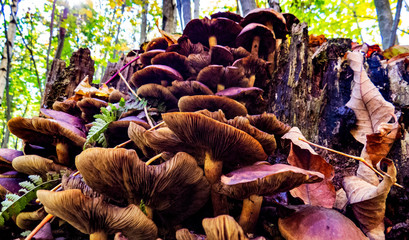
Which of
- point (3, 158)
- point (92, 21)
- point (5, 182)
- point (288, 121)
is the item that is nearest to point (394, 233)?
point (288, 121)

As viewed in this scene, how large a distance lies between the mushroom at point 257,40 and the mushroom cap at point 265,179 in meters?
1.71

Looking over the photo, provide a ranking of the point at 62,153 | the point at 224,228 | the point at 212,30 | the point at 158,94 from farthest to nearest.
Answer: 1. the point at 212,30
2. the point at 158,94
3. the point at 62,153
4. the point at 224,228

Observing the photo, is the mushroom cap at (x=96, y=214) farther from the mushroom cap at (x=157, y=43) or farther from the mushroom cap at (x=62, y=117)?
the mushroom cap at (x=157, y=43)

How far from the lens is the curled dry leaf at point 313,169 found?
4.47 feet

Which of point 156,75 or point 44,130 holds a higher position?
point 156,75

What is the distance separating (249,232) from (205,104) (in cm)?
96

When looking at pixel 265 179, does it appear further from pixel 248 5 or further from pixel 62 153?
pixel 248 5

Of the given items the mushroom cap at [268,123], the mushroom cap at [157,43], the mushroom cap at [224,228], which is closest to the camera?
the mushroom cap at [224,228]

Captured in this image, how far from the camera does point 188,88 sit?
2209mm

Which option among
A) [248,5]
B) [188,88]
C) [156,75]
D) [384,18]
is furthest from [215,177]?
[384,18]

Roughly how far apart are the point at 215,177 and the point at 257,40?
181cm

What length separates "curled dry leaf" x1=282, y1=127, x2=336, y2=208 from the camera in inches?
53.7

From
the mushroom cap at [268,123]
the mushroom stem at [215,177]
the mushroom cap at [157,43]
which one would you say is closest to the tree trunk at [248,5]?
the mushroom cap at [157,43]

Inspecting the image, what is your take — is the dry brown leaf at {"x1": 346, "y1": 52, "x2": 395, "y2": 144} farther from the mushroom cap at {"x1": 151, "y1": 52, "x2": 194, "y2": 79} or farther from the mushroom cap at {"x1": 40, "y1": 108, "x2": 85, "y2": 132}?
the mushroom cap at {"x1": 40, "y1": 108, "x2": 85, "y2": 132}
